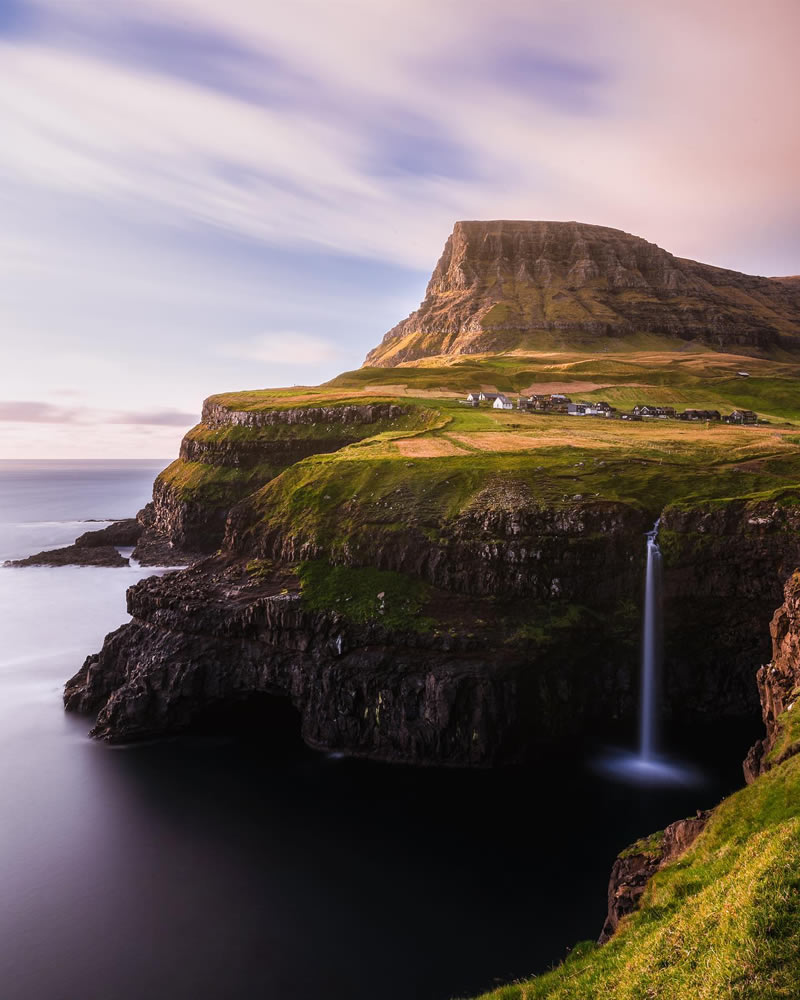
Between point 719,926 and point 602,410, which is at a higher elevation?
point 602,410

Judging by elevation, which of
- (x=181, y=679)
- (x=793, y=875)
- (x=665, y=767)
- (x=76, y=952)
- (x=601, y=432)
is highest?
(x=601, y=432)

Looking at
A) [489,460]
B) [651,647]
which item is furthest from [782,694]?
[489,460]

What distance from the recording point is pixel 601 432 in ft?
296

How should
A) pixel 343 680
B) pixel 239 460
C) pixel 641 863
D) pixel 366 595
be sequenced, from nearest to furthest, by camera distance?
pixel 641 863
pixel 343 680
pixel 366 595
pixel 239 460

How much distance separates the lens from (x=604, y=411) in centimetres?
11706

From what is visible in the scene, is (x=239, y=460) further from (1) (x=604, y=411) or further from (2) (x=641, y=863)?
(2) (x=641, y=863)

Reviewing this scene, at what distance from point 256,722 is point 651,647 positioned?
121 feet

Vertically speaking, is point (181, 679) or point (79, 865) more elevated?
point (181, 679)

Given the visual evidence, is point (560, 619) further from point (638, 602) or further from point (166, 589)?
point (166, 589)

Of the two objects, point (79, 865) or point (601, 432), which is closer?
point (79, 865)

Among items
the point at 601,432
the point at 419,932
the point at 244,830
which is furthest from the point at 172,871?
the point at 601,432

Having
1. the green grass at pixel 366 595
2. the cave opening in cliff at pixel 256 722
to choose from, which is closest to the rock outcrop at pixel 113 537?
the cave opening in cliff at pixel 256 722

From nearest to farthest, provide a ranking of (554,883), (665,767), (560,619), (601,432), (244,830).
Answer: (554,883) → (244,830) → (665,767) → (560,619) → (601,432)

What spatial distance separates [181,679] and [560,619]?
34083mm
